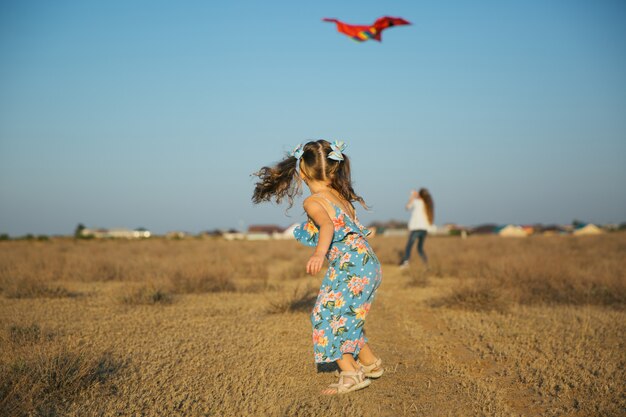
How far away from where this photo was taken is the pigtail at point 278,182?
4309 mm

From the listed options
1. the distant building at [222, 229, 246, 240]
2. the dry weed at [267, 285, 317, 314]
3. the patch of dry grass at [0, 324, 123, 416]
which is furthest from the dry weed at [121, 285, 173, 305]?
the distant building at [222, 229, 246, 240]

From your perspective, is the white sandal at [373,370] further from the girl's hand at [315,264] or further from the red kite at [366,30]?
the red kite at [366,30]

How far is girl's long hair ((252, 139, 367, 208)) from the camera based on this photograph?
4.14 metres

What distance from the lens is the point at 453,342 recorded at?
17.4 feet

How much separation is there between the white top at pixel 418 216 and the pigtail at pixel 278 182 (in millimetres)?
8643

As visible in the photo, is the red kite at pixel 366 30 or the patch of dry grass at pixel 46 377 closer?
the patch of dry grass at pixel 46 377

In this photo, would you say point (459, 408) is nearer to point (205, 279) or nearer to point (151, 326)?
point (151, 326)

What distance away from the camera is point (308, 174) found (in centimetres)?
419

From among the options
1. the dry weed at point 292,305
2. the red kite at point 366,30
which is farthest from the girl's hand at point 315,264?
the red kite at point 366,30

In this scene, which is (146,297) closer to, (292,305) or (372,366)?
(292,305)

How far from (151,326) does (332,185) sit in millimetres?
2640

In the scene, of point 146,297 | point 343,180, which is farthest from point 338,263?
point 146,297

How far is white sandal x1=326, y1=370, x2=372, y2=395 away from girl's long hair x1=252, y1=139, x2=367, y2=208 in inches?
47.0

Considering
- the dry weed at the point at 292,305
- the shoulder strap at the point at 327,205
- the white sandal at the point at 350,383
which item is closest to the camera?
the white sandal at the point at 350,383
